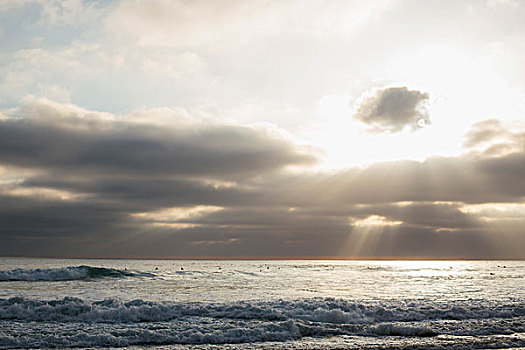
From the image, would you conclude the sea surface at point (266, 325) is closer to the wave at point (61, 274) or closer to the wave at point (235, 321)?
the wave at point (235, 321)

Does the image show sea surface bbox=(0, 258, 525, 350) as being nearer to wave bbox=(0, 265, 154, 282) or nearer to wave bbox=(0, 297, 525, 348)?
wave bbox=(0, 297, 525, 348)

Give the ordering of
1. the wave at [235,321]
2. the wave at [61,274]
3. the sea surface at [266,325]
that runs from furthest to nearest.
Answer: the wave at [61,274] → the wave at [235,321] → the sea surface at [266,325]

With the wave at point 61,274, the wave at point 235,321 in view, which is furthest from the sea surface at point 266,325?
the wave at point 61,274

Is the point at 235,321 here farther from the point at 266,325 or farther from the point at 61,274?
the point at 61,274

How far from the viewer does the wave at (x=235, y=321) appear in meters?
20.1

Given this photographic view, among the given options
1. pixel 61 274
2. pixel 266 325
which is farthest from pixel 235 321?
pixel 61 274

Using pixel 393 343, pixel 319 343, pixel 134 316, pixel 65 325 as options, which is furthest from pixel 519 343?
pixel 65 325

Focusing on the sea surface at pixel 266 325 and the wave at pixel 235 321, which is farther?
the wave at pixel 235 321

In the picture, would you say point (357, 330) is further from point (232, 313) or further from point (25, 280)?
point (25, 280)

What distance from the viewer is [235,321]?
78.4 feet

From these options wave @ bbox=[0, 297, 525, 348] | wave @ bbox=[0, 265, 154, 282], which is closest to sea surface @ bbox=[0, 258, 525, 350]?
wave @ bbox=[0, 297, 525, 348]

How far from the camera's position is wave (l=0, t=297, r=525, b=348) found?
20.1 metres

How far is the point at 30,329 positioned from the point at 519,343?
24.5 meters

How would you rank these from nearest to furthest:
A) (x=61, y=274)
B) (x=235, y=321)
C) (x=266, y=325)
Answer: (x=266, y=325) < (x=235, y=321) < (x=61, y=274)
